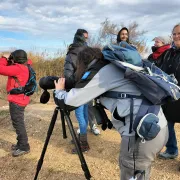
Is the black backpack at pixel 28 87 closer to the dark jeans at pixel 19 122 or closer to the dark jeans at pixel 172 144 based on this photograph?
the dark jeans at pixel 19 122

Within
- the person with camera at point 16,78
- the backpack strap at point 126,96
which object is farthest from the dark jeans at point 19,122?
the backpack strap at point 126,96

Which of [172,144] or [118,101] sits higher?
[118,101]

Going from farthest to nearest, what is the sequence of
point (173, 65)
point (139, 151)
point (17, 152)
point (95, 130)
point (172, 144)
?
point (95, 130) < point (17, 152) < point (172, 144) < point (173, 65) < point (139, 151)

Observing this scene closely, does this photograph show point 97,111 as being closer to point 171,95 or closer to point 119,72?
point 119,72

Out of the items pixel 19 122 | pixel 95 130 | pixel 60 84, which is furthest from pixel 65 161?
pixel 60 84

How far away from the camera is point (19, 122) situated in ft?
12.8

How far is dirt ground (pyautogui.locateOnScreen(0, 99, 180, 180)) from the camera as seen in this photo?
11.0 ft

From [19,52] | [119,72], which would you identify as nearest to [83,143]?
[19,52]

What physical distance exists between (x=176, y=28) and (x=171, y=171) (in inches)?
73.1

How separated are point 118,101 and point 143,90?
218 millimetres

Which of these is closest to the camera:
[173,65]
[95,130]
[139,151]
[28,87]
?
[139,151]

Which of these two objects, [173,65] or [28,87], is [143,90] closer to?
[173,65]

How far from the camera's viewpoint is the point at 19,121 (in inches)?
154

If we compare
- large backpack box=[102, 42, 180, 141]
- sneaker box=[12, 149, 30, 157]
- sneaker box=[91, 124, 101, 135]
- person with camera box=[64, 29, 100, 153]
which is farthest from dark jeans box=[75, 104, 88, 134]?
large backpack box=[102, 42, 180, 141]
